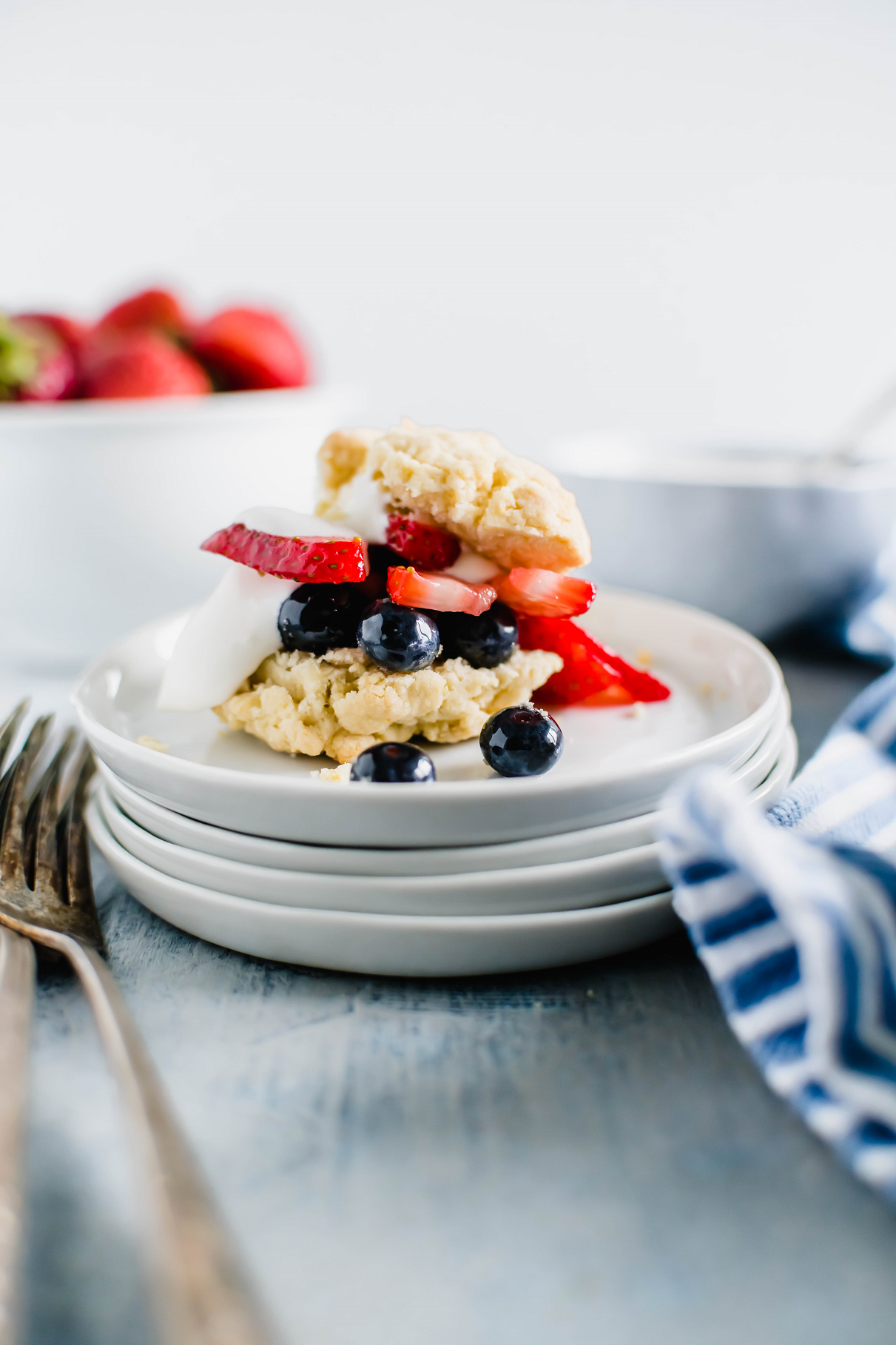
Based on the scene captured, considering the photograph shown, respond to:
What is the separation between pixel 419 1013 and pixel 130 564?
138 centimetres

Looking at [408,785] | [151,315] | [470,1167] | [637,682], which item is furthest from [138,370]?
[470,1167]

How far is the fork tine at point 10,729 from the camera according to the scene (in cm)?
134

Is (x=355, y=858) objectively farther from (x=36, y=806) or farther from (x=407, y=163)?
(x=407, y=163)

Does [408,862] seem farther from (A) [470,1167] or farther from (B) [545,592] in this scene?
(B) [545,592]

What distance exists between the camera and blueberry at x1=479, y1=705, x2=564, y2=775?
1181 millimetres

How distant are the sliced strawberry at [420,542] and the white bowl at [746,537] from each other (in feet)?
2.68

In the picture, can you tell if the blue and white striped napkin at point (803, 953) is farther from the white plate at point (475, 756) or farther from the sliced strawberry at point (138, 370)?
the sliced strawberry at point (138, 370)

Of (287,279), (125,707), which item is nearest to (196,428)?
(125,707)

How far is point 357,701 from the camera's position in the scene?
4.16 feet

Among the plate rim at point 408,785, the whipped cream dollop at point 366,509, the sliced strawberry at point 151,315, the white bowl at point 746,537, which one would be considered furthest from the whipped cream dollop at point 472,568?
the sliced strawberry at point 151,315

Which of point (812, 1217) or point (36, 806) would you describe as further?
point (36, 806)

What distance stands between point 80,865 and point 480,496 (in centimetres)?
72

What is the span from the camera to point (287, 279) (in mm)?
3416

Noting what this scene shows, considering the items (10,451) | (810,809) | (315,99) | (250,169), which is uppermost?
(315,99)
